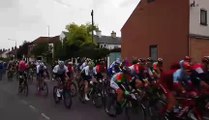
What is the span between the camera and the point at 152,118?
1071cm

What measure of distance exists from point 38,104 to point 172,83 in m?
7.86

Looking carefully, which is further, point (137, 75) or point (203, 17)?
point (203, 17)

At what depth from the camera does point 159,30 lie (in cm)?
3278

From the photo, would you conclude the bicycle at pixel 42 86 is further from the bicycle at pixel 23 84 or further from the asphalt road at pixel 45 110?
the asphalt road at pixel 45 110

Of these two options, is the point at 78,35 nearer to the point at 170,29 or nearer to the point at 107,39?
the point at 107,39

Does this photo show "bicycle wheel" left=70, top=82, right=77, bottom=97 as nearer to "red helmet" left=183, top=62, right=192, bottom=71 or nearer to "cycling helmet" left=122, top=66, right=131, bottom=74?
"cycling helmet" left=122, top=66, right=131, bottom=74

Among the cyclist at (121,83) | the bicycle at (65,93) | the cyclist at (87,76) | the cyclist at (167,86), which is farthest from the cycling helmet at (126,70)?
the cyclist at (87,76)

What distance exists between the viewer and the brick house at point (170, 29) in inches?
1193

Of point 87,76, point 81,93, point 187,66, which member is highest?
point 187,66

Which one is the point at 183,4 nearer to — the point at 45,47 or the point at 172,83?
the point at 172,83

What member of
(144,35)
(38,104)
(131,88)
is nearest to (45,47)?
(144,35)

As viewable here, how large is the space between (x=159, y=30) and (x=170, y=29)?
1.38 metres

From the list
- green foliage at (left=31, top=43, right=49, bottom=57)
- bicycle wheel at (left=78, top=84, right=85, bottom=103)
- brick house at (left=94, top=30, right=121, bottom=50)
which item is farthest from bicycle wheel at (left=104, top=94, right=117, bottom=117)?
brick house at (left=94, top=30, right=121, bottom=50)

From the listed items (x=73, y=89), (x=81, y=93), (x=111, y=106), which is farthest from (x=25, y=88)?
(x=111, y=106)
